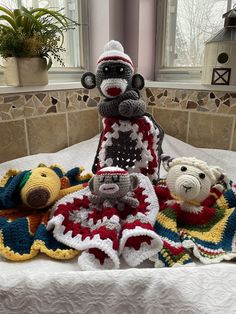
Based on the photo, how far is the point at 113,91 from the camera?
0.65 m

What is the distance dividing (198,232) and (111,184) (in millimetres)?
193

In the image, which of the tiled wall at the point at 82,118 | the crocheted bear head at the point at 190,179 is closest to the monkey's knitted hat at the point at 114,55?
the crocheted bear head at the point at 190,179

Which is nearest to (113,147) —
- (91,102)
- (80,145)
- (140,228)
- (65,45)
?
(140,228)

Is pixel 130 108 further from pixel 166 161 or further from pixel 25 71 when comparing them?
pixel 25 71

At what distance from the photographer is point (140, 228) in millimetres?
480

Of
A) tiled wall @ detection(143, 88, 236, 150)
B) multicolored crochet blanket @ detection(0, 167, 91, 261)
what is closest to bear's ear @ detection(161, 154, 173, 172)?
multicolored crochet blanket @ detection(0, 167, 91, 261)

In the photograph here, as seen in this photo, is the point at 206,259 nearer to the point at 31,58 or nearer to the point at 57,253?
the point at 57,253

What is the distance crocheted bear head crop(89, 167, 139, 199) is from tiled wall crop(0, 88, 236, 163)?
0.47 m

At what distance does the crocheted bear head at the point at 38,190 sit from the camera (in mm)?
553

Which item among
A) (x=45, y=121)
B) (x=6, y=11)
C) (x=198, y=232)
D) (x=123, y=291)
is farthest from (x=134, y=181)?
(x=6, y=11)

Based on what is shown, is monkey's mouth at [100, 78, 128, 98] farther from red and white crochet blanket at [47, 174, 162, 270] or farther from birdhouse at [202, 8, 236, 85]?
birdhouse at [202, 8, 236, 85]

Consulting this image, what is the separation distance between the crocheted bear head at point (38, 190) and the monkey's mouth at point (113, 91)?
24 centimetres

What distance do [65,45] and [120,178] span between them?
3.00ft

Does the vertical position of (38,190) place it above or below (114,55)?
below
